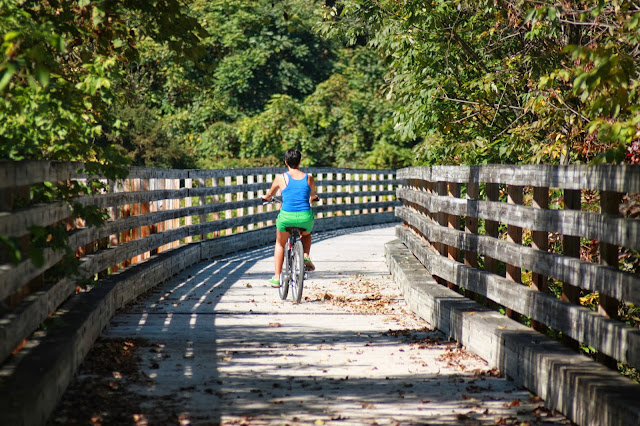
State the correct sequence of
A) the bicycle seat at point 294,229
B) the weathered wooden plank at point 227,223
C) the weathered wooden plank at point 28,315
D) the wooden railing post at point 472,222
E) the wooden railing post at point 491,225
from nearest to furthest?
the weathered wooden plank at point 28,315 < the wooden railing post at point 491,225 < the wooden railing post at point 472,222 < the bicycle seat at point 294,229 < the weathered wooden plank at point 227,223

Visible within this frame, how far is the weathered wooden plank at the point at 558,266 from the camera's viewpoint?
5430mm

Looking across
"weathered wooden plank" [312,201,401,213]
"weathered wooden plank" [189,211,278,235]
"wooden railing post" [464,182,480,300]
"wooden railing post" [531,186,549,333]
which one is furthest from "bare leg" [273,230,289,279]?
"weathered wooden plank" [312,201,401,213]

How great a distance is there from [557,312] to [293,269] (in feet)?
17.4

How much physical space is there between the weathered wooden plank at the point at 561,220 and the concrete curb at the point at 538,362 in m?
0.78

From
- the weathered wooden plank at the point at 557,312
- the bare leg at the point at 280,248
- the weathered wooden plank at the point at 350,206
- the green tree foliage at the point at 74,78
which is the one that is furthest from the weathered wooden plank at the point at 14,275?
the weathered wooden plank at the point at 350,206

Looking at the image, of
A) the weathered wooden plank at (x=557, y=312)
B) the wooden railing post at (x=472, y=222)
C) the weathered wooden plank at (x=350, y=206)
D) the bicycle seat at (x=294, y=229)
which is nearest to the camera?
the weathered wooden plank at (x=557, y=312)

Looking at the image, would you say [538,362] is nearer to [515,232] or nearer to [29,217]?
[515,232]

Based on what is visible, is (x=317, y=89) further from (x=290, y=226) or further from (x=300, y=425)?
(x=300, y=425)

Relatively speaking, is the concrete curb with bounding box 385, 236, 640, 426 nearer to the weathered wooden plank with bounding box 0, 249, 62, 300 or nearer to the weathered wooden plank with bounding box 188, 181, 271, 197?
the weathered wooden plank with bounding box 0, 249, 62, 300

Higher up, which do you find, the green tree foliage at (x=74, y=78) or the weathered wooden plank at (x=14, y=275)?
the green tree foliage at (x=74, y=78)

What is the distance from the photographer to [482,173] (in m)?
8.38

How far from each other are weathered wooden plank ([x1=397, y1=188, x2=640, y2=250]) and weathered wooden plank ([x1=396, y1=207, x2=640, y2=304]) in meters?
0.18

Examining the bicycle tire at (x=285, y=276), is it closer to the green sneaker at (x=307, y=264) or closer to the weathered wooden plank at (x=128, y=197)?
the green sneaker at (x=307, y=264)

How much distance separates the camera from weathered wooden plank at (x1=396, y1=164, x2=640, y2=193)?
18.1 feet
